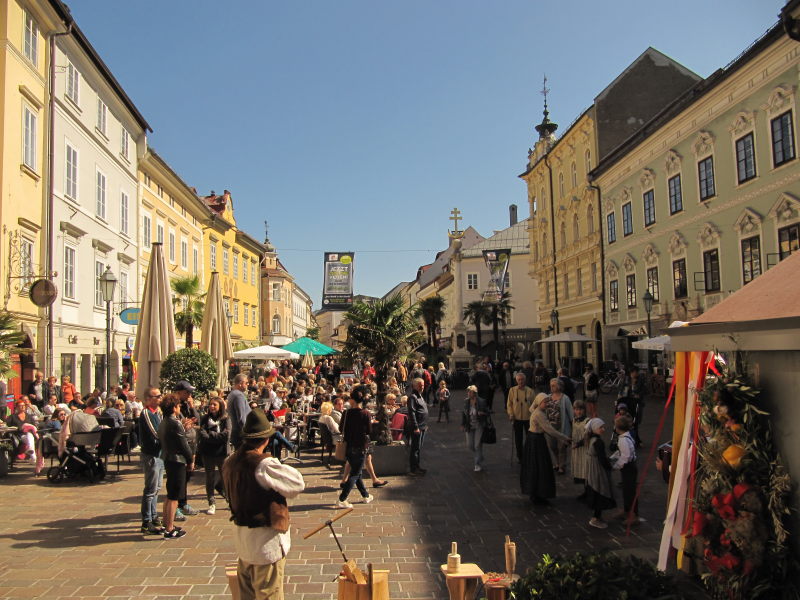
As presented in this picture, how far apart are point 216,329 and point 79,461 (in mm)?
7030

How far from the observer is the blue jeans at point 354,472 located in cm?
848

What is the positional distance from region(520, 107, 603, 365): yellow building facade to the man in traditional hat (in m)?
32.5

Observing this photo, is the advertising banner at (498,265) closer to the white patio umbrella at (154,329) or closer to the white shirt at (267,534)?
the white patio umbrella at (154,329)

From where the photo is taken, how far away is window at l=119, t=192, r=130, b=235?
25.1m

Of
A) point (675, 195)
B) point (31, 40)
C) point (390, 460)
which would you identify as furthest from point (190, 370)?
point (675, 195)

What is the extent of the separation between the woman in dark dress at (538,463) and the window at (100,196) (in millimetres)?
19023

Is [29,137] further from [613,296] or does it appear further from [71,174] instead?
[613,296]

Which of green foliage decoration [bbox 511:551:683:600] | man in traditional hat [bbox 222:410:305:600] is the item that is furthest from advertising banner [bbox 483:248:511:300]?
green foliage decoration [bbox 511:551:683:600]

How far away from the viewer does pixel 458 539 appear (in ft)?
22.4

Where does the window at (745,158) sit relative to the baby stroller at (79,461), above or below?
above

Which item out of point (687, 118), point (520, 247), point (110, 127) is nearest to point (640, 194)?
point (687, 118)

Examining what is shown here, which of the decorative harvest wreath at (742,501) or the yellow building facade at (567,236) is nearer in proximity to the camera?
the decorative harvest wreath at (742,501)

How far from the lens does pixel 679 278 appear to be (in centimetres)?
2639

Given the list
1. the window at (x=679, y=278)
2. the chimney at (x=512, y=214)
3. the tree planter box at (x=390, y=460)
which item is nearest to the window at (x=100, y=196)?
the tree planter box at (x=390, y=460)
